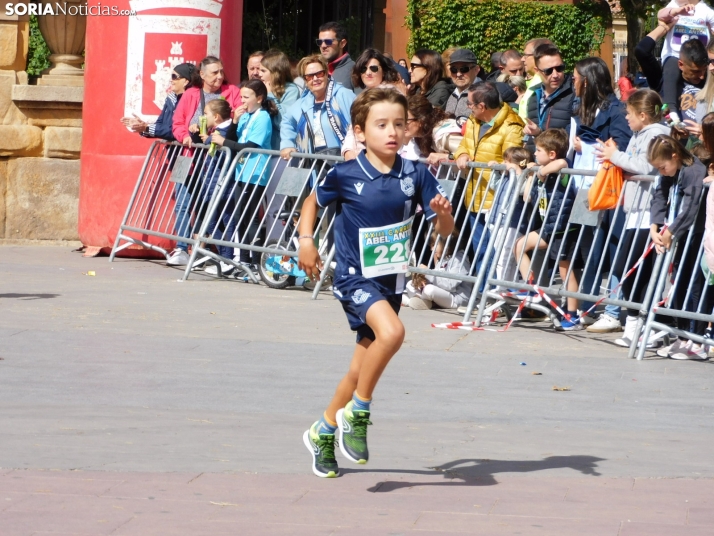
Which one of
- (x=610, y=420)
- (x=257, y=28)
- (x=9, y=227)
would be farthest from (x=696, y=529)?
(x=257, y=28)

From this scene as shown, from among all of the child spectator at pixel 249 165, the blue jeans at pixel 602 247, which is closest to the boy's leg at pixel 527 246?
the blue jeans at pixel 602 247

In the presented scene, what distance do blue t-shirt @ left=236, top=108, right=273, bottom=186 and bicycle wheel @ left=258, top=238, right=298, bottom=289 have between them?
26.8 inches

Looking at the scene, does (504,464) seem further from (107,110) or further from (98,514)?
(107,110)

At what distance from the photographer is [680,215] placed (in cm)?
841

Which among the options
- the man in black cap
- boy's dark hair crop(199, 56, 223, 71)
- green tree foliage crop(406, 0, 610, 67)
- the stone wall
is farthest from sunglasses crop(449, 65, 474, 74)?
green tree foliage crop(406, 0, 610, 67)

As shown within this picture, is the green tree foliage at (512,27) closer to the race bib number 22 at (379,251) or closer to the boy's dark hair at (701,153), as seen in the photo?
the boy's dark hair at (701,153)

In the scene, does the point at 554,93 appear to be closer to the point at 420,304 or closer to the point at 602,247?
the point at 602,247

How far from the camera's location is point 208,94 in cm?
1266

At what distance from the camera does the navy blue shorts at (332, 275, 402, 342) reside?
526 centimetres

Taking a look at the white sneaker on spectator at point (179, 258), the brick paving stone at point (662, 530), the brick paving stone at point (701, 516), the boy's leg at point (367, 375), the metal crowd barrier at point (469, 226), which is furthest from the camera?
the white sneaker on spectator at point (179, 258)

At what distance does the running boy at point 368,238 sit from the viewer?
17.1 ft

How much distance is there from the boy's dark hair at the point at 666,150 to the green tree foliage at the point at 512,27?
28855 mm

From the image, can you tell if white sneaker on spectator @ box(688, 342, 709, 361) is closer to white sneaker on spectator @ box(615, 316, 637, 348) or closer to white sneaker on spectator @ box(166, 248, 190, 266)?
white sneaker on spectator @ box(615, 316, 637, 348)

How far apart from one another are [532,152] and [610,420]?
4.20 m
